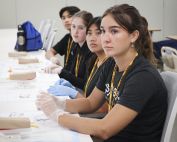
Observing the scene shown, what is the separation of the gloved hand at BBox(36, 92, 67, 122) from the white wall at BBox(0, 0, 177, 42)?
4.78 meters

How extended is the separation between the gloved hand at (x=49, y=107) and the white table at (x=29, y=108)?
0.03 meters

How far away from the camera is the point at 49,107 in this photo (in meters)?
1.42

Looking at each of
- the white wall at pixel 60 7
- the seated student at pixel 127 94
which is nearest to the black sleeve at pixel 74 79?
the seated student at pixel 127 94

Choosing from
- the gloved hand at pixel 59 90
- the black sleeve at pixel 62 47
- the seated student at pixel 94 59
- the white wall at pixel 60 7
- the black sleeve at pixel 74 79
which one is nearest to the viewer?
the gloved hand at pixel 59 90

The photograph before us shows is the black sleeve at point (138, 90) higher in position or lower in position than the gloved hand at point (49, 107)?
higher

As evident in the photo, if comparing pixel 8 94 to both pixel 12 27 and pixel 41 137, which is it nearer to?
pixel 41 137

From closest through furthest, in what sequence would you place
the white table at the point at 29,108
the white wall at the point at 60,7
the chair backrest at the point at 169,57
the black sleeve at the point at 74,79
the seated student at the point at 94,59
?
the white table at the point at 29,108
the seated student at the point at 94,59
the black sleeve at the point at 74,79
the chair backrest at the point at 169,57
the white wall at the point at 60,7

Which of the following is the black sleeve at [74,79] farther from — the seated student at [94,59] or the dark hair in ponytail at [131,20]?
the dark hair in ponytail at [131,20]

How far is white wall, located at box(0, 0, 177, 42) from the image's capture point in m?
6.02

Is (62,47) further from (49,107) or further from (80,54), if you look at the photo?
(49,107)

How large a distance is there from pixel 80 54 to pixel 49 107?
4.47 feet

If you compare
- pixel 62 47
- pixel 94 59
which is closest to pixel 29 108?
pixel 94 59

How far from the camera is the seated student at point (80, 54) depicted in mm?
2531

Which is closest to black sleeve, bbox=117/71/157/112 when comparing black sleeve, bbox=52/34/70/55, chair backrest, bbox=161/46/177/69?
chair backrest, bbox=161/46/177/69
